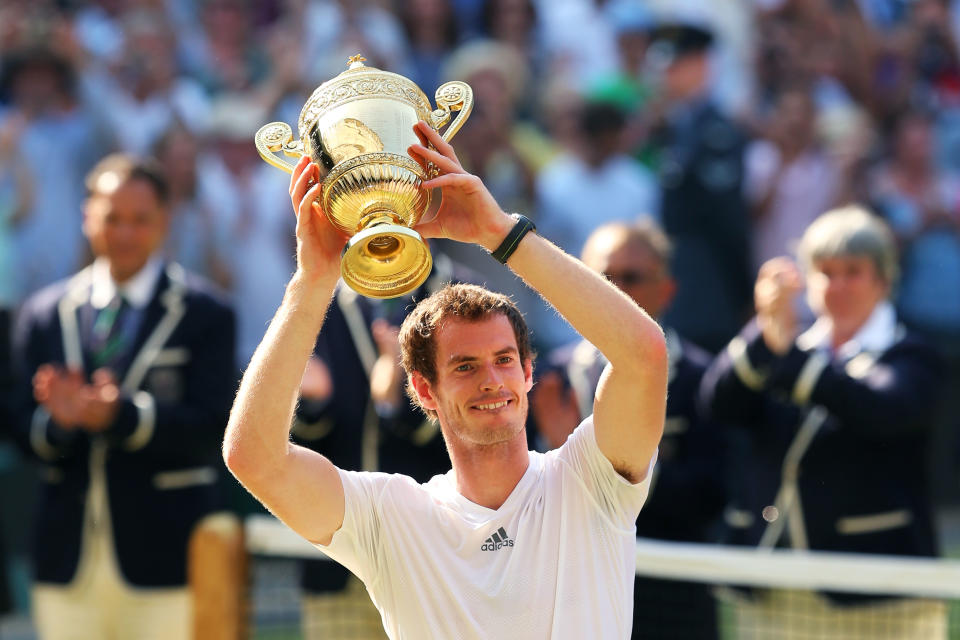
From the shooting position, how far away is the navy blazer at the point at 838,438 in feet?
18.2

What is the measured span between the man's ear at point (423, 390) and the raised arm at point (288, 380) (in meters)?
0.39

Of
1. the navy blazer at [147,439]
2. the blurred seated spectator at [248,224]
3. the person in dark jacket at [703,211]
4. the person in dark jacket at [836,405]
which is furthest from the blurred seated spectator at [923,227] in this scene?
the navy blazer at [147,439]

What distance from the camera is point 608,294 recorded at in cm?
346

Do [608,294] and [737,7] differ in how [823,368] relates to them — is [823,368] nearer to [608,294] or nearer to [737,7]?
[608,294]

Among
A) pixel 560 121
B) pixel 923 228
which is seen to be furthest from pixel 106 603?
pixel 923 228

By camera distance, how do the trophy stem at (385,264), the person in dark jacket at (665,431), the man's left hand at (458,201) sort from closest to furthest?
the trophy stem at (385,264) → the man's left hand at (458,201) → the person in dark jacket at (665,431)

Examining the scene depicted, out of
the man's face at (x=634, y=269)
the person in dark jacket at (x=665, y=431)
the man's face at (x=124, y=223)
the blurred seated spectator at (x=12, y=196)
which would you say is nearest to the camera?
the person in dark jacket at (x=665, y=431)

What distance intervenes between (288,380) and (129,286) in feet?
10.2

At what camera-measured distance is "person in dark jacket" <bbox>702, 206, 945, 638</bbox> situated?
18.2ft

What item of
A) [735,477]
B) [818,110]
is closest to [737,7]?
[818,110]

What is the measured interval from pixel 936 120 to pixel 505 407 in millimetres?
7049

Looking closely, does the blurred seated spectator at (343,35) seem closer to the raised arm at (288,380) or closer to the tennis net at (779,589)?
the tennis net at (779,589)

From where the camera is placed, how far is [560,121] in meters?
9.52

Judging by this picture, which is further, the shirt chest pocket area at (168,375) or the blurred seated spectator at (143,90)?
the blurred seated spectator at (143,90)
